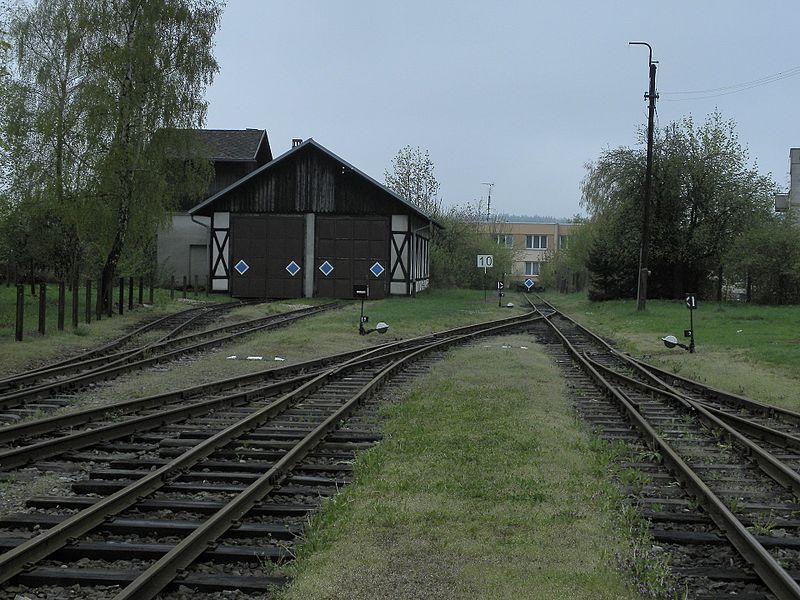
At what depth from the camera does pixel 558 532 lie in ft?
19.3

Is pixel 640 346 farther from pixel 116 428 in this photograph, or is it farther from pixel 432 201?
pixel 432 201

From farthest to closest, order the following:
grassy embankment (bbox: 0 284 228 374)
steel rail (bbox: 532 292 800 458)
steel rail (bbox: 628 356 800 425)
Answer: grassy embankment (bbox: 0 284 228 374) → steel rail (bbox: 628 356 800 425) → steel rail (bbox: 532 292 800 458)

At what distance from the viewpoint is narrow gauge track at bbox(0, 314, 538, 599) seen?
496 cm

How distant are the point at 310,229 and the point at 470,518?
3320 cm

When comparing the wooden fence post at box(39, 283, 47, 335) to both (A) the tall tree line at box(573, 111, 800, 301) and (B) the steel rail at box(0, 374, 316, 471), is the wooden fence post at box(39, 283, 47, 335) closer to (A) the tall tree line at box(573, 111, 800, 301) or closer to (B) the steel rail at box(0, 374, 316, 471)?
(B) the steel rail at box(0, 374, 316, 471)

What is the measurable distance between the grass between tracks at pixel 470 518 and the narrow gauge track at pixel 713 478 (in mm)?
471

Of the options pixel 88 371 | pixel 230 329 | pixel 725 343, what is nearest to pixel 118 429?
pixel 88 371

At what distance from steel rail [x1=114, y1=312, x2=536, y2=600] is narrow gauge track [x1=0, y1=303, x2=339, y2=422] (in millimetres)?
3631

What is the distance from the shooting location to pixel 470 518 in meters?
6.19

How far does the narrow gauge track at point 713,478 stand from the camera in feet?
17.5

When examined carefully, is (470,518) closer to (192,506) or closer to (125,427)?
(192,506)

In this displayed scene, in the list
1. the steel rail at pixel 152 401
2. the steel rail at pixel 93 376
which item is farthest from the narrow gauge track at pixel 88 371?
the steel rail at pixel 152 401

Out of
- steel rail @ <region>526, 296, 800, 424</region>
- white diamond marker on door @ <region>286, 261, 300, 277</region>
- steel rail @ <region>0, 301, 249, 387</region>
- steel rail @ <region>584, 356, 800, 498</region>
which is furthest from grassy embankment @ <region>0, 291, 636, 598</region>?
white diamond marker on door @ <region>286, 261, 300, 277</region>

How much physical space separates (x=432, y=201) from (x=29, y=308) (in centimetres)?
3848
